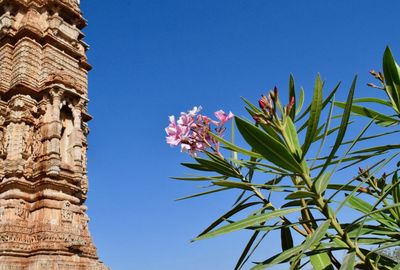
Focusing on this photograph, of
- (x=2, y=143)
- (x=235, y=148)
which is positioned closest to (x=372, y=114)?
(x=235, y=148)

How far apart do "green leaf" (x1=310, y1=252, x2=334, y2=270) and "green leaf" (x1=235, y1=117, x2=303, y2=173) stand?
381 millimetres

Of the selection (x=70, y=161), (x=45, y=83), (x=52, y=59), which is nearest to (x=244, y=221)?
(x=70, y=161)

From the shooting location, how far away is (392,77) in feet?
6.05

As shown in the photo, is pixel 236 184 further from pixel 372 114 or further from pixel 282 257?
pixel 372 114

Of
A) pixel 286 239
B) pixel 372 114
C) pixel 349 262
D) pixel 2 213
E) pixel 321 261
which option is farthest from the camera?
pixel 2 213

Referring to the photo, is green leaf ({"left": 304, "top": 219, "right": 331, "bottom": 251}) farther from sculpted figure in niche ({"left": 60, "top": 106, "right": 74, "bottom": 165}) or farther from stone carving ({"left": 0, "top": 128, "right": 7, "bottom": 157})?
stone carving ({"left": 0, "top": 128, "right": 7, "bottom": 157})

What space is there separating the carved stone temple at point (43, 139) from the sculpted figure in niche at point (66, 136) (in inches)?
1.1

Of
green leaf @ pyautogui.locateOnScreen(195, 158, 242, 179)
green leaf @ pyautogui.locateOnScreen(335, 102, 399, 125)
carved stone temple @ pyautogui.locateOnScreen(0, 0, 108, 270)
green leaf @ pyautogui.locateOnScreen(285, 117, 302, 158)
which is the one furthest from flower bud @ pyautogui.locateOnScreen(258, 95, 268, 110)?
carved stone temple @ pyautogui.locateOnScreen(0, 0, 108, 270)

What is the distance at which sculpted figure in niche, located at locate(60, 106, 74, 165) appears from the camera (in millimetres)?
10696

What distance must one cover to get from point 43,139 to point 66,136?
0.77m

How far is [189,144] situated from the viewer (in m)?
1.92

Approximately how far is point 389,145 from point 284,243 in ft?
2.33

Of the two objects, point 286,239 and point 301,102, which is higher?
point 301,102

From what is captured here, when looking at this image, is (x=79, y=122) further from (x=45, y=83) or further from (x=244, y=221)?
(x=244, y=221)
